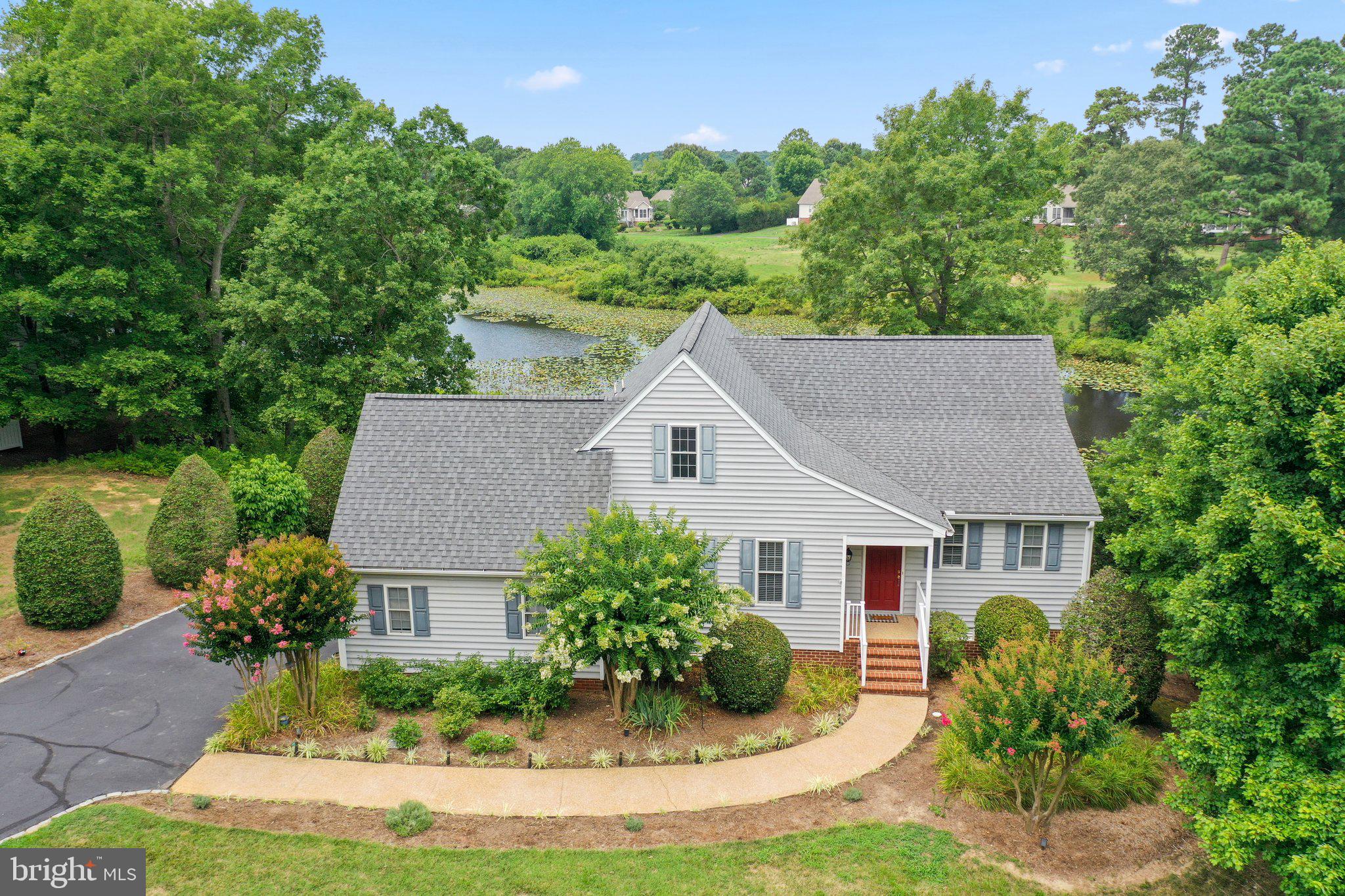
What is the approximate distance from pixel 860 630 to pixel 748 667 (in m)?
3.33

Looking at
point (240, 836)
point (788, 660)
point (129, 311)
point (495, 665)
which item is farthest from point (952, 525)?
point (129, 311)

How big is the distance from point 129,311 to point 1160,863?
104 ft

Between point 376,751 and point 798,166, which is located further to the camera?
point 798,166

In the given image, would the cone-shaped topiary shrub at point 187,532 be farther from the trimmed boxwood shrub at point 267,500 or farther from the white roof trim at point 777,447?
the white roof trim at point 777,447

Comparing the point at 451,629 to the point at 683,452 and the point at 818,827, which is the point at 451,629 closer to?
the point at 683,452

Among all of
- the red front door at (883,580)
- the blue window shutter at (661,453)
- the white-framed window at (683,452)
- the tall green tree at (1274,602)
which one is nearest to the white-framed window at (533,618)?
the blue window shutter at (661,453)

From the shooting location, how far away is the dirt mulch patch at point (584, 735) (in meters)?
16.0

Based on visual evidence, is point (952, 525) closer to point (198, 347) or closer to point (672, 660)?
point (672, 660)

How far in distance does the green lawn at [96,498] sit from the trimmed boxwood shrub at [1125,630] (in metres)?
23.1

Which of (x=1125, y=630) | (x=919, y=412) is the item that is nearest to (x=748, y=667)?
(x=1125, y=630)

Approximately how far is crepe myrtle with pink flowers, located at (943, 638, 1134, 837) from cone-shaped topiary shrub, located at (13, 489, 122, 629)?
18.5m

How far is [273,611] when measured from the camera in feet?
49.9

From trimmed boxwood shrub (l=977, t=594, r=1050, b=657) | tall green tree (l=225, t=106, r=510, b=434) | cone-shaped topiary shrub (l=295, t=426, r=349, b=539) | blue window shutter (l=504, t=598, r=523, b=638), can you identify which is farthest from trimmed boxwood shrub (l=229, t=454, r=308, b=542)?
trimmed boxwood shrub (l=977, t=594, r=1050, b=657)

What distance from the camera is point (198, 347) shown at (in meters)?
32.3
